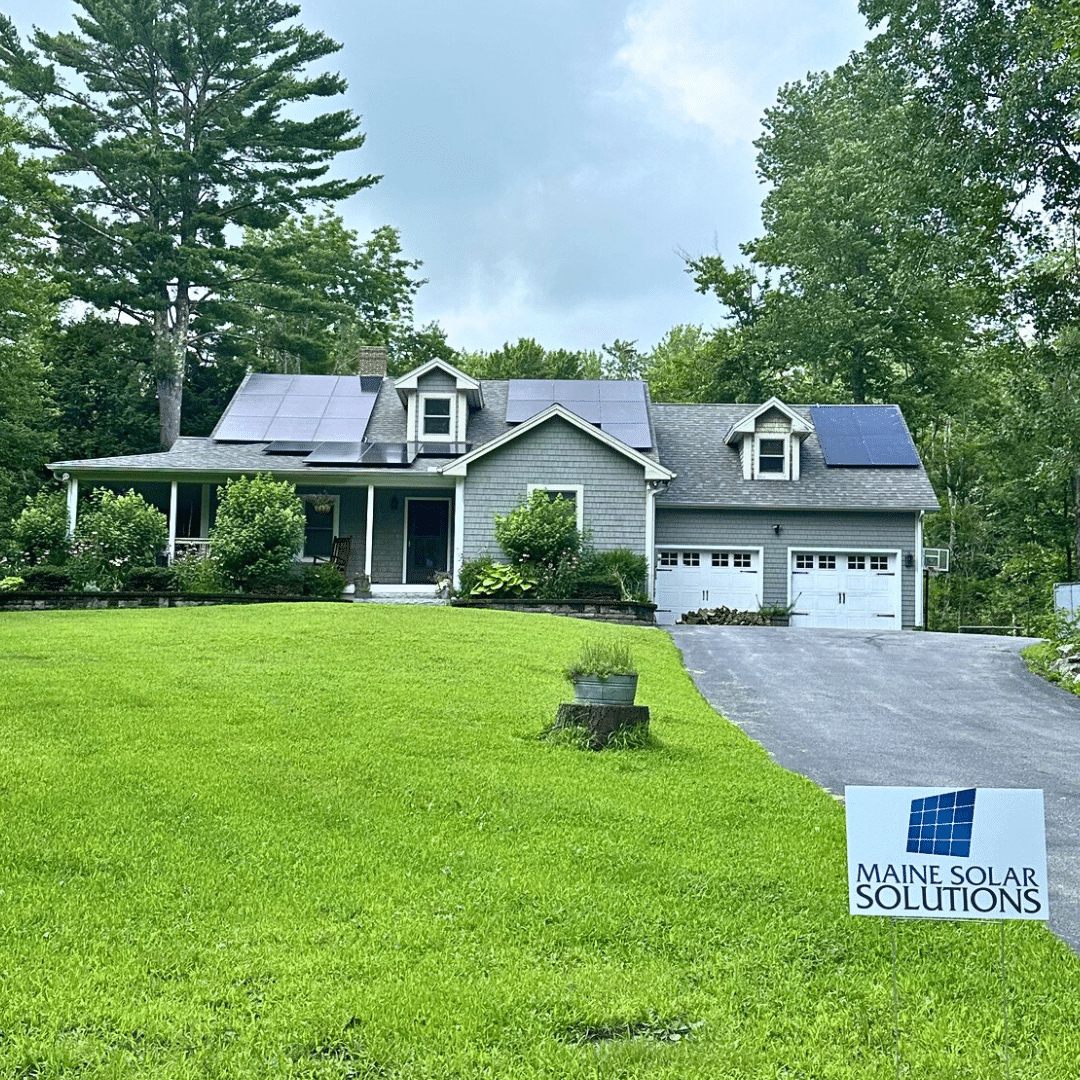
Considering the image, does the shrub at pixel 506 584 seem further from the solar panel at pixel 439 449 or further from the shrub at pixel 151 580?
the shrub at pixel 151 580

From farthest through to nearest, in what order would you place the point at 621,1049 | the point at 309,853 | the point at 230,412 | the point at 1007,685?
the point at 230,412, the point at 1007,685, the point at 309,853, the point at 621,1049

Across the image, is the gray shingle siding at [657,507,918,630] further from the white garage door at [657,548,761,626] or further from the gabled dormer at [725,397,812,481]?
the gabled dormer at [725,397,812,481]

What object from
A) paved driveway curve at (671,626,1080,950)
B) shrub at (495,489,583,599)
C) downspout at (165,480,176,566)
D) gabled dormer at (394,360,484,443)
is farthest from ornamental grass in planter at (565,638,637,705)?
gabled dormer at (394,360,484,443)

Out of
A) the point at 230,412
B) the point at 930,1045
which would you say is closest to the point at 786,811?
the point at 930,1045

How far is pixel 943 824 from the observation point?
125 inches

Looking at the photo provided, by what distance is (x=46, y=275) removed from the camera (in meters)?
30.2

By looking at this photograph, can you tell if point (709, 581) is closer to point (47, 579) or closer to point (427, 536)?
point (427, 536)

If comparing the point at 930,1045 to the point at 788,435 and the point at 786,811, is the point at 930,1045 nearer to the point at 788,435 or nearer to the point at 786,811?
the point at 786,811

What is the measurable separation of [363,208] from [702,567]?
888 inches

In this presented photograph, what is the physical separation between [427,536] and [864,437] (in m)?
10.6

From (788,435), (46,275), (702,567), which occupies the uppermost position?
(46,275)

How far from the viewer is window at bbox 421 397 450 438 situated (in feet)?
78.0

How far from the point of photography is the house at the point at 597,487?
21.9m

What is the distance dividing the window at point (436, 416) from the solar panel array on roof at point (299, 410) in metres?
1.58
